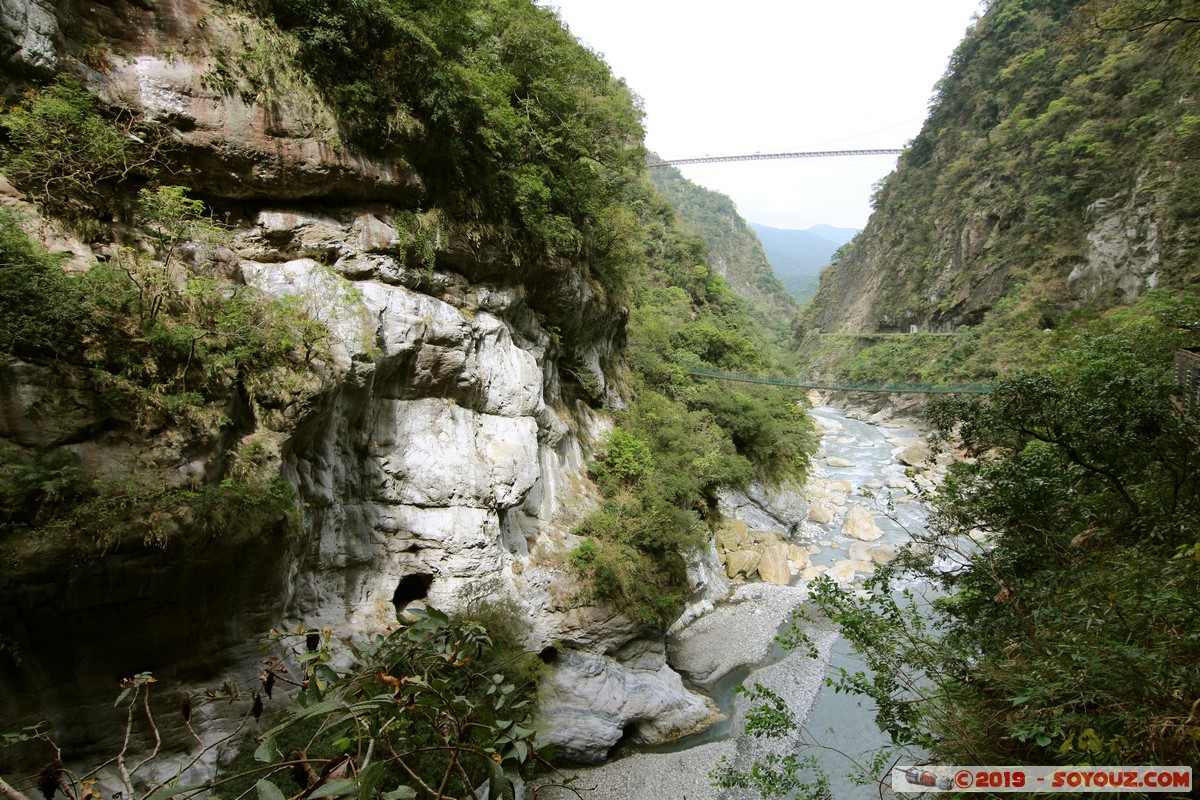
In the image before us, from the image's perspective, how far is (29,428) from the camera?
3.76 metres

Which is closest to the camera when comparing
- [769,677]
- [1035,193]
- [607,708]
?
[607,708]

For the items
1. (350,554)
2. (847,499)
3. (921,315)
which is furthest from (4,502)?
(921,315)

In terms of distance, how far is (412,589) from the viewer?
7605 mm

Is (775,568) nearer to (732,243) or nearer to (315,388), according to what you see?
(315,388)

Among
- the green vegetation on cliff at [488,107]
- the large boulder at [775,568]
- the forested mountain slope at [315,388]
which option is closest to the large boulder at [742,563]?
the large boulder at [775,568]

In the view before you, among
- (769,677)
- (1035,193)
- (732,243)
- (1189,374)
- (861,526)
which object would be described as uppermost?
(732,243)

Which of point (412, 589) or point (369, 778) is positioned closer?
point (369, 778)

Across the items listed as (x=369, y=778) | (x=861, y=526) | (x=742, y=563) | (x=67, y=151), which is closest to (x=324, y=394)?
(x=67, y=151)

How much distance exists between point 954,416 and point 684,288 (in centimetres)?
2207

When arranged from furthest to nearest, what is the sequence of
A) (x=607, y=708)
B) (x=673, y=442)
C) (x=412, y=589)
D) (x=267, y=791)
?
(x=673, y=442), (x=607, y=708), (x=412, y=589), (x=267, y=791)

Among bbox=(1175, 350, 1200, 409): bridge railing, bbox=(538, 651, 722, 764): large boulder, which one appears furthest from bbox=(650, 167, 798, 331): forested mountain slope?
bbox=(1175, 350, 1200, 409): bridge railing

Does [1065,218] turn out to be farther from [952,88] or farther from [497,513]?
[497,513]

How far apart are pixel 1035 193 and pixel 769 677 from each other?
28413 millimetres

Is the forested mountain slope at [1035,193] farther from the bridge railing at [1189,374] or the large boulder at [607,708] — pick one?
the large boulder at [607,708]
